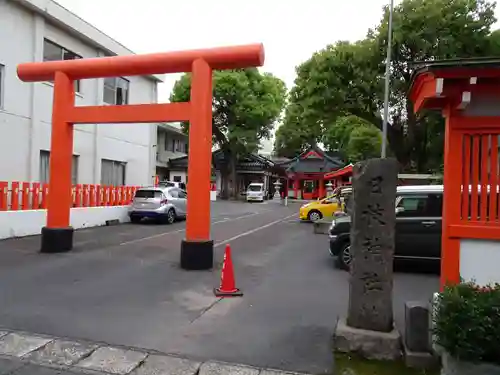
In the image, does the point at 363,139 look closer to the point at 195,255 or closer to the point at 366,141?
the point at 366,141

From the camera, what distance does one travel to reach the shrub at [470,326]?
345 cm

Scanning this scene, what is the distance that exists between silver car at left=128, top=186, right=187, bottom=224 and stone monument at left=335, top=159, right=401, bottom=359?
13313 mm

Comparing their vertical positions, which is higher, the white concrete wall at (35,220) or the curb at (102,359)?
the white concrete wall at (35,220)

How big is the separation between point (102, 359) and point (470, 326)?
345 centimetres

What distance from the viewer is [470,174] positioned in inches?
183

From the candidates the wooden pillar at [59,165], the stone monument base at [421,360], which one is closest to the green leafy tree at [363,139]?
the wooden pillar at [59,165]

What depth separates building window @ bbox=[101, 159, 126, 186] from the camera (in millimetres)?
18344

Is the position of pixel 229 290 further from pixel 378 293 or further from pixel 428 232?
pixel 428 232

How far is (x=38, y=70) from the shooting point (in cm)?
998

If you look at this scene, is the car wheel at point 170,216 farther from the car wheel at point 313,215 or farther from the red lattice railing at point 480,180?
the red lattice railing at point 480,180

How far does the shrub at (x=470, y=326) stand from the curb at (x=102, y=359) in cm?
145

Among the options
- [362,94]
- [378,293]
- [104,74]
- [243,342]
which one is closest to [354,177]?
[378,293]

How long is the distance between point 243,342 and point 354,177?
2257 mm

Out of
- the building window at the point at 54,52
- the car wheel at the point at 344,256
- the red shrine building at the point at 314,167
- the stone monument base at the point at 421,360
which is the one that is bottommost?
the stone monument base at the point at 421,360
